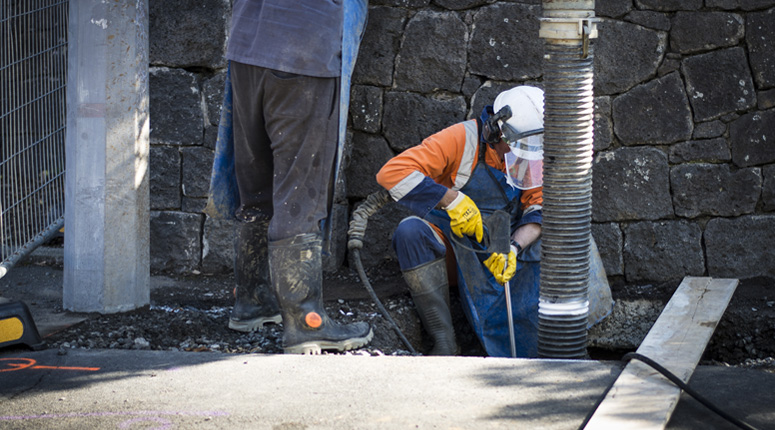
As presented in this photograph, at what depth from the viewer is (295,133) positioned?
3109mm

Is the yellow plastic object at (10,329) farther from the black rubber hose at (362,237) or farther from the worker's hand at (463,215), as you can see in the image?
the worker's hand at (463,215)

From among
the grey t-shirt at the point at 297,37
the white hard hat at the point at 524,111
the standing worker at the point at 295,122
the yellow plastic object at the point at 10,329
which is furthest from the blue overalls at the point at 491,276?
the yellow plastic object at the point at 10,329

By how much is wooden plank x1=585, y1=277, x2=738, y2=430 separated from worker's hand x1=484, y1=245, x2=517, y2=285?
2.35 ft

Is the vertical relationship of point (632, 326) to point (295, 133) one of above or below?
below

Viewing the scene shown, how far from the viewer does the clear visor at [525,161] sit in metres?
3.83

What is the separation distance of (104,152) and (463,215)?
5.36 feet

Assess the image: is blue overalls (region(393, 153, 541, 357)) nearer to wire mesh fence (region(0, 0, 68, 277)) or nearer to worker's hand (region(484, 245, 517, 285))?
worker's hand (region(484, 245, 517, 285))

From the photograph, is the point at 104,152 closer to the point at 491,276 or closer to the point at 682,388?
the point at 491,276

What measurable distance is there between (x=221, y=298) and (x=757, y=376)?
9.12ft

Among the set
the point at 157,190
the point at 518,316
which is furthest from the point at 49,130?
the point at 518,316

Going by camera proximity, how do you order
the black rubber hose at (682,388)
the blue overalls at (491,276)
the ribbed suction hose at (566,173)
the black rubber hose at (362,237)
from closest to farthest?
the black rubber hose at (682,388) → the ribbed suction hose at (566,173) → the black rubber hose at (362,237) → the blue overalls at (491,276)

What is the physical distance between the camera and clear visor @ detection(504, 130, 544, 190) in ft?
12.6

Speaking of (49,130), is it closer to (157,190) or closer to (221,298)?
(157,190)

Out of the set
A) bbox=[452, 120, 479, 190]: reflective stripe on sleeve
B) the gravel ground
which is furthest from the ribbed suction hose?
bbox=[452, 120, 479, 190]: reflective stripe on sleeve
